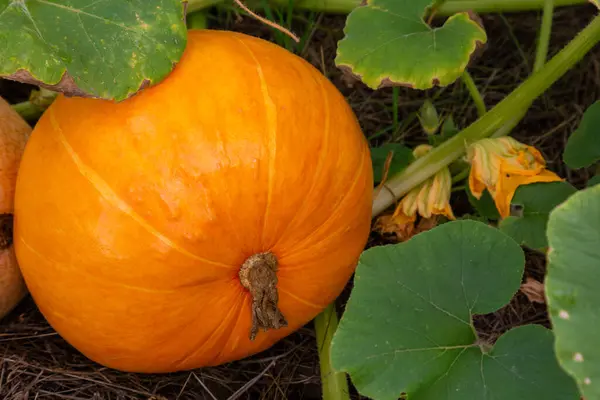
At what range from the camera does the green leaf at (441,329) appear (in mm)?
1072

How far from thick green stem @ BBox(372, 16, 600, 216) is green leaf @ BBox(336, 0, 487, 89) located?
0.73ft

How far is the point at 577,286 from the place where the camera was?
897 millimetres

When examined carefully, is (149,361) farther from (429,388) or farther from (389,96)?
(389,96)

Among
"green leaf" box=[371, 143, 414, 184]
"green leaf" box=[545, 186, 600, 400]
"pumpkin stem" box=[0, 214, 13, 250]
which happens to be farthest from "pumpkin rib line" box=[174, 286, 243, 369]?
"green leaf" box=[545, 186, 600, 400]

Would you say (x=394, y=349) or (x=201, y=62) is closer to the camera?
(x=394, y=349)

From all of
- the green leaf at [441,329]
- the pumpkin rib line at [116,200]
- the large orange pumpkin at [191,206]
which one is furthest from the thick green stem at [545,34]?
the pumpkin rib line at [116,200]

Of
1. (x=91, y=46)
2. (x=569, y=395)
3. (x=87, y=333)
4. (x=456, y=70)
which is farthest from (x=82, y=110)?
(x=569, y=395)

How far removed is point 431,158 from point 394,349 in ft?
2.04

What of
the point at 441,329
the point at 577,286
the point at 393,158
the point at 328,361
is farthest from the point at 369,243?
the point at 577,286

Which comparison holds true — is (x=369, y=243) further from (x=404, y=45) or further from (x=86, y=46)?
(x=86, y=46)

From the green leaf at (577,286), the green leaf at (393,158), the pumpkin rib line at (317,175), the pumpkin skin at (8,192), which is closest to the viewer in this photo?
the green leaf at (577,286)

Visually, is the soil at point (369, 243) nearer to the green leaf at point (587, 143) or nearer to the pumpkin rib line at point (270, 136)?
the green leaf at point (587, 143)

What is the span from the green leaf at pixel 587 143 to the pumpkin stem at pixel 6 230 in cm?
111

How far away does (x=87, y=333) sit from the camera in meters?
1.39
